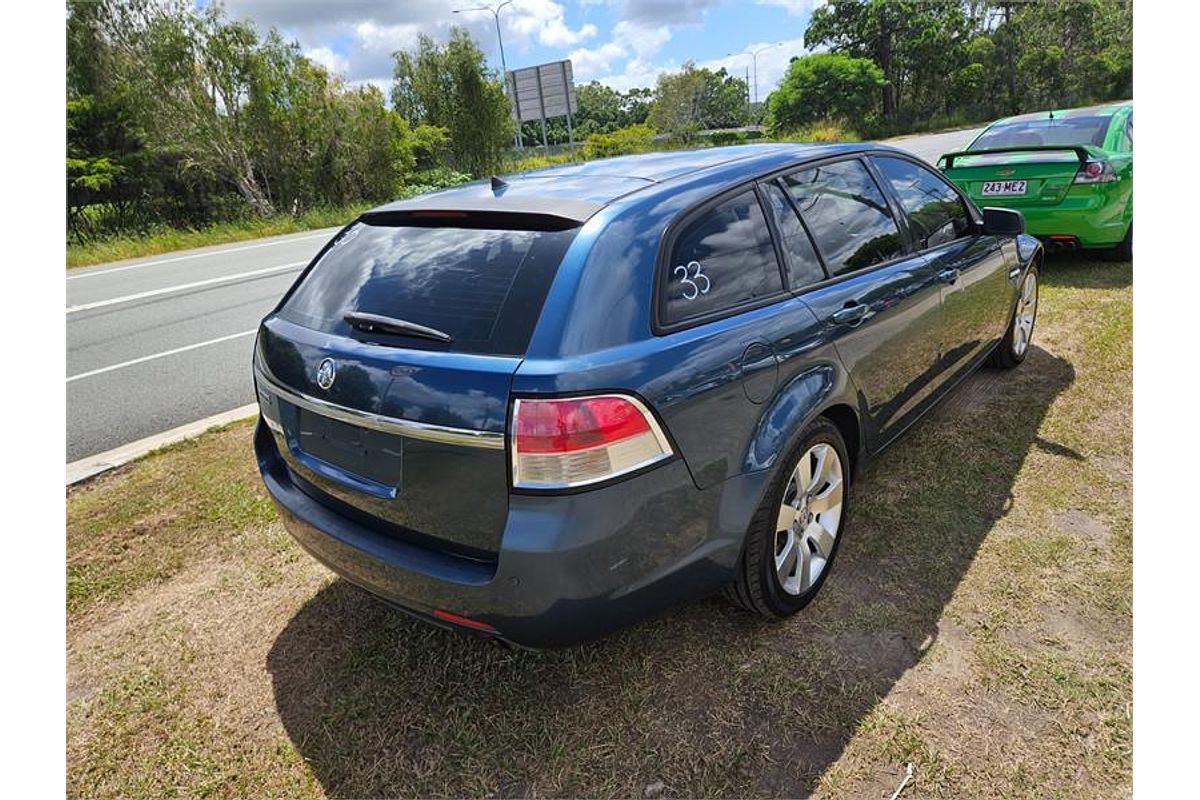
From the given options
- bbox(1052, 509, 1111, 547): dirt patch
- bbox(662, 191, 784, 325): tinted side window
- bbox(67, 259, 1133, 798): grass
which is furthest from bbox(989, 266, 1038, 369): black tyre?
bbox(662, 191, 784, 325): tinted side window

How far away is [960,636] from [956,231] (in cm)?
216

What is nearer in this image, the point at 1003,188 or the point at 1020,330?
the point at 1020,330

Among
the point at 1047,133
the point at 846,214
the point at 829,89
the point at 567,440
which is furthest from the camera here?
the point at 829,89

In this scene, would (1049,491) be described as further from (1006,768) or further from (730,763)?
(730,763)

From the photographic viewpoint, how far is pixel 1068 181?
6.25 m

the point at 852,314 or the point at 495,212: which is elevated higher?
the point at 495,212

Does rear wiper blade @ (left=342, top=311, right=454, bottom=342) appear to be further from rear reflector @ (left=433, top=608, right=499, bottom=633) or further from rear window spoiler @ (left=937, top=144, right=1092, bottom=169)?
rear window spoiler @ (left=937, top=144, right=1092, bottom=169)

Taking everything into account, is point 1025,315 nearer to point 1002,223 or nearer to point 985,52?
point 1002,223

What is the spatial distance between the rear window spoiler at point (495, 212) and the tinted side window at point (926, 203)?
190 cm

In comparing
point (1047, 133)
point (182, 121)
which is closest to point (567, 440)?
point (1047, 133)

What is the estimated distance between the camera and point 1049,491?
3.36 metres

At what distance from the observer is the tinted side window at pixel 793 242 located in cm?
260

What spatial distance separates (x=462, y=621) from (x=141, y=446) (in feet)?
11.5

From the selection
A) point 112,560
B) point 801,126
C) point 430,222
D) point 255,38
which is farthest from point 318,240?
point 801,126
